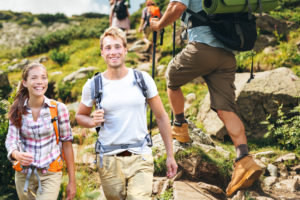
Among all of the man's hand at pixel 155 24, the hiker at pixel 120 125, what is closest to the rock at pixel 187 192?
the hiker at pixel 120 125

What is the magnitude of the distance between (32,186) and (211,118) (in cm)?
329

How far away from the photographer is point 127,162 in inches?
77.0

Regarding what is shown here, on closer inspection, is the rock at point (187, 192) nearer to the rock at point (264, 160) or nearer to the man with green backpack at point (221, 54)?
the man with green backpack at point (221, 54)

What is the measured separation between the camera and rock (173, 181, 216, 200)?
265 cm

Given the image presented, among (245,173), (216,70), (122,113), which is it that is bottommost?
(245,173)

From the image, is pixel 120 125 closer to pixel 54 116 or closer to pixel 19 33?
pixel 54 116

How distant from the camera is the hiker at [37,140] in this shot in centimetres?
209

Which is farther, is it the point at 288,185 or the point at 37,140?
the point at 288,185

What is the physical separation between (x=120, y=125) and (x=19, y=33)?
30183 millimetres

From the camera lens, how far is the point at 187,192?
275 centimetres

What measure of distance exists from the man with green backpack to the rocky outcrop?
26.8 meters

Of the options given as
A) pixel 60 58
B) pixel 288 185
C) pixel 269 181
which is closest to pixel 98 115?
pixel 269 181

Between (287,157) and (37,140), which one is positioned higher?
(37,140)

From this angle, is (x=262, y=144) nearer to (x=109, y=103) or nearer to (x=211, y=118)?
(x=211, y=118)
